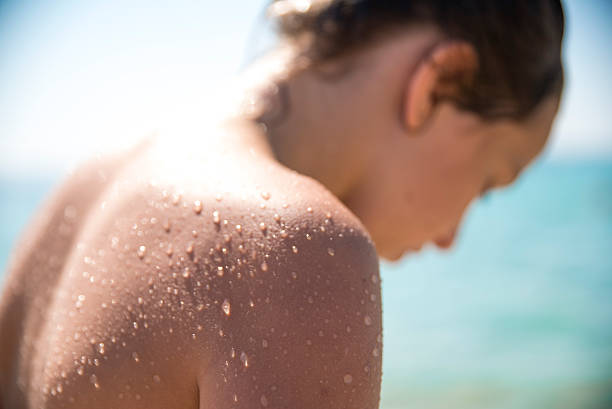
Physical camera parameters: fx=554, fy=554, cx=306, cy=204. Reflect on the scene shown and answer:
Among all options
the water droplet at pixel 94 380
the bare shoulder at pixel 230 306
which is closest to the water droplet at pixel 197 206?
the bare shoulder at pixel 230 306

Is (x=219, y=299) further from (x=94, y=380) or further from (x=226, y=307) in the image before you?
(x=94, y=380)

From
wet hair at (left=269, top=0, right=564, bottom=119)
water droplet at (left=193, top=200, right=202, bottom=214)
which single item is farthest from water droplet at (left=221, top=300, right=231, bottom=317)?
wet hair at (left=269, top=0, right=564, bottom=119)

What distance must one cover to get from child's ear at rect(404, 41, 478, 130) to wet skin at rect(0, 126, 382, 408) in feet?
1.55

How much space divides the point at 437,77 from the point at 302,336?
0.80 metres

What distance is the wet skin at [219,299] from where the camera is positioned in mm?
639

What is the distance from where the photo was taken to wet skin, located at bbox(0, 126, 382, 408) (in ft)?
2.10

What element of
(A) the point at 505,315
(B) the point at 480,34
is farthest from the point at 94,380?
(A) the point at 505,315

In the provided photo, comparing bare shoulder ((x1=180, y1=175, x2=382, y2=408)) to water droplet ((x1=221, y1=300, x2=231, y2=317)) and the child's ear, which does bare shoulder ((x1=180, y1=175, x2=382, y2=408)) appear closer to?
water droplet ((x1=221, y1=300, x2=231, y2=317))

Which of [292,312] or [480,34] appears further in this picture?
[480,34]

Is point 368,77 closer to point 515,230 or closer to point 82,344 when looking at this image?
point 82,344

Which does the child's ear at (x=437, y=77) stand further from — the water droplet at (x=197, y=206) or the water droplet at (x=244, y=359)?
the water droplet at (x=244, y=359)

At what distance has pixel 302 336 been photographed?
0.64 m

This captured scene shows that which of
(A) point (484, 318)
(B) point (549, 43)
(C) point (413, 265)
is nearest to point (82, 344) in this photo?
(B) point (549, 43)

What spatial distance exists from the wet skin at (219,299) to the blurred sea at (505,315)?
0.90 m
